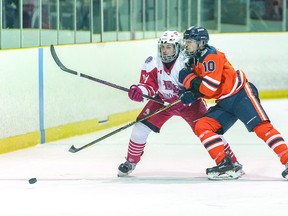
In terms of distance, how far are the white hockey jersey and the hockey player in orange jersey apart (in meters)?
0.12

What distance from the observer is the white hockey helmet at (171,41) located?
7758mm

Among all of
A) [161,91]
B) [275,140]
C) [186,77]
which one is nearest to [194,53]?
[186,77]

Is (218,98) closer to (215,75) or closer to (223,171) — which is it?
(215,75)

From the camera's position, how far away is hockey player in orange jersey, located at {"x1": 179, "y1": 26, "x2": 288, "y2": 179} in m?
7.62

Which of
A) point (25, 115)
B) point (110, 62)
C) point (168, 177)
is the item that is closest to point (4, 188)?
point (168, 177)

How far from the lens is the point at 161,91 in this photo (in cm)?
806

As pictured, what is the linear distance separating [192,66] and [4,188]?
60.0 inches

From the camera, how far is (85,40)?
12867mm

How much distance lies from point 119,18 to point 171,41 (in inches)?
269

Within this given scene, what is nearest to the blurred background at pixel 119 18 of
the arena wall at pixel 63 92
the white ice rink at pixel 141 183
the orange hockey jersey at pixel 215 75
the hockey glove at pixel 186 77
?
the arena wall at pixel 63 92

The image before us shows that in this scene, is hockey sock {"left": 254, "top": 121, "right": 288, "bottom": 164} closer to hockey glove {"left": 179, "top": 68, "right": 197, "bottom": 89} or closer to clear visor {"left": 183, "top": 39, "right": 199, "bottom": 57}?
hockey glove {"left": 179, "top": 68, "right": 197, "bottom": 89}

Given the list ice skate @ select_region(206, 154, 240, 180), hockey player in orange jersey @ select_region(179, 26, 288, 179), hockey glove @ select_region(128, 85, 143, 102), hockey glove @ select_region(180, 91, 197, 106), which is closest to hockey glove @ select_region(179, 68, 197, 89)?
hockey player in orange jersey @ select_region(179, 26, 288, 179)

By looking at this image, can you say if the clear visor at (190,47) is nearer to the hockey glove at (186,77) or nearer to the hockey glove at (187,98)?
the hockey glove at (186,77)

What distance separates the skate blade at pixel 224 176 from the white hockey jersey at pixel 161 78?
2.19ft
